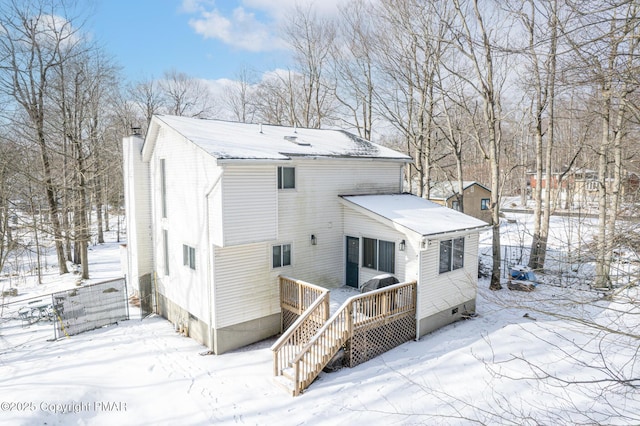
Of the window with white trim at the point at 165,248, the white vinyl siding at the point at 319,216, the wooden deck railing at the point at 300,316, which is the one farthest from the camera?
the window with white trim at the point at 165,248

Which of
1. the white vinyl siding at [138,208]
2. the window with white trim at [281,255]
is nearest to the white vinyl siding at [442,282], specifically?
the window with white trim at [281,255]

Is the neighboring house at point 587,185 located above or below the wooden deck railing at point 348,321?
above

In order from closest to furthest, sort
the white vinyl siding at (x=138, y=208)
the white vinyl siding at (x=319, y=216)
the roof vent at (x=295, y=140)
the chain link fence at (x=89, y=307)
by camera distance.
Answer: the white vinyl siding at (x=319, y=216) < the chain link fence at (x=89, y=307) < the roof vent at (x=295, y=140) < the white vinyl siding at (x=138, y=208)

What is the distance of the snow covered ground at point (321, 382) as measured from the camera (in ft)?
25.6

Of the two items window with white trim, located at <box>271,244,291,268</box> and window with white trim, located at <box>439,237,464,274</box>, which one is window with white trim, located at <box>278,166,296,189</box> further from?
window with white trim, located at <box>439,237,464,274</box>

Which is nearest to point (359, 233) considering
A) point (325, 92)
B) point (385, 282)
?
point (385, 282)

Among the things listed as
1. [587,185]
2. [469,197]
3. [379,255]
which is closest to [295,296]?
[379,255]

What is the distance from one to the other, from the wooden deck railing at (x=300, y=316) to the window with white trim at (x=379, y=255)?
2.74 metres

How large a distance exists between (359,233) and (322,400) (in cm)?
584

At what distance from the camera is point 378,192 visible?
14867 mm

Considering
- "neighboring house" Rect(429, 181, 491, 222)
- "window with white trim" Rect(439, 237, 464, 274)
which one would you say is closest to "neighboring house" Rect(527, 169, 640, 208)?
"window with white trim" Rect(439, 237, 464, 274)

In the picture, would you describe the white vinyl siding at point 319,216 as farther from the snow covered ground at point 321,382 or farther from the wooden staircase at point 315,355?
the wooden staircase at point 315,355

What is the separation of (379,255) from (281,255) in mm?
3196

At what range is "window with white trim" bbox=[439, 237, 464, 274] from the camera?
12.0m
